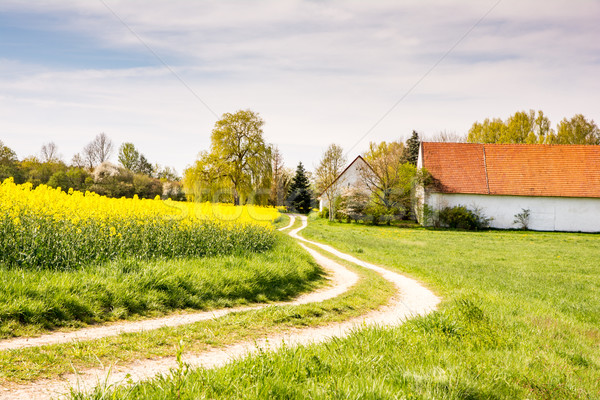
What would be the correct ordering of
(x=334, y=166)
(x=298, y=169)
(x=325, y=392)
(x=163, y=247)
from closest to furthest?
(x=325, y=392) → (x=163, y=247) → (x=334, y=166) → (x=298, y=169)

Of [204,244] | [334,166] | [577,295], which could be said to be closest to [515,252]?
[577,295]

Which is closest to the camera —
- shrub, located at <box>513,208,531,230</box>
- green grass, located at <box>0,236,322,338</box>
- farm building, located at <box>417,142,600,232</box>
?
green grass, located at <box>0,236,322,338</box>

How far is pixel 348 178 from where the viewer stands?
4994cm

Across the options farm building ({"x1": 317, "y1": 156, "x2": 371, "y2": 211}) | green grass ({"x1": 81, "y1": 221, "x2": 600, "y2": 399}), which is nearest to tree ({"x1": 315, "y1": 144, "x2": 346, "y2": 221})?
farm building ({"x1": 317, "y1": 156, "x2": 371, "y2": 211})

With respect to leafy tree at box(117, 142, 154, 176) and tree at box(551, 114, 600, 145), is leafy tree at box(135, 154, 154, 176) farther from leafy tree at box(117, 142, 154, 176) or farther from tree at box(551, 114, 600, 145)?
tree at box(551, 114, 600, 145)

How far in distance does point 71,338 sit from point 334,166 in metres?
42.3

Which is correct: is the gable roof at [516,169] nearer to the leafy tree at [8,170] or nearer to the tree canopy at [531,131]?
the tree canopy at [531,131]

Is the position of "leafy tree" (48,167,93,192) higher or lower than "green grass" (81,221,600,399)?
higher

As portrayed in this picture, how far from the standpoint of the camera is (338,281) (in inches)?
458

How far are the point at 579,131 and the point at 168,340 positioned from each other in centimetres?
7455

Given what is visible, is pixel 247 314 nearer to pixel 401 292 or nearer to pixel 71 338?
pixel 71 338

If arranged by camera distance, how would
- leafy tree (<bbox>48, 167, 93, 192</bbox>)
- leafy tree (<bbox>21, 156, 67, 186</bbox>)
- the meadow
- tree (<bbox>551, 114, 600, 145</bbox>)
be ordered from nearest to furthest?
1. the meadow
2. leafy tree (<bbox>48, 167, 93, 192</bbox>)
3. leafy tree (<bbox>21, 156, 67, 186</bbox>)
4. tree (<bbox>551, 114, 600, 145</bbox>)

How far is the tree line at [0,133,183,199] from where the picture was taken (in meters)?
27.5

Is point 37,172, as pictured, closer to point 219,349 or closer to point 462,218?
point 219,349
